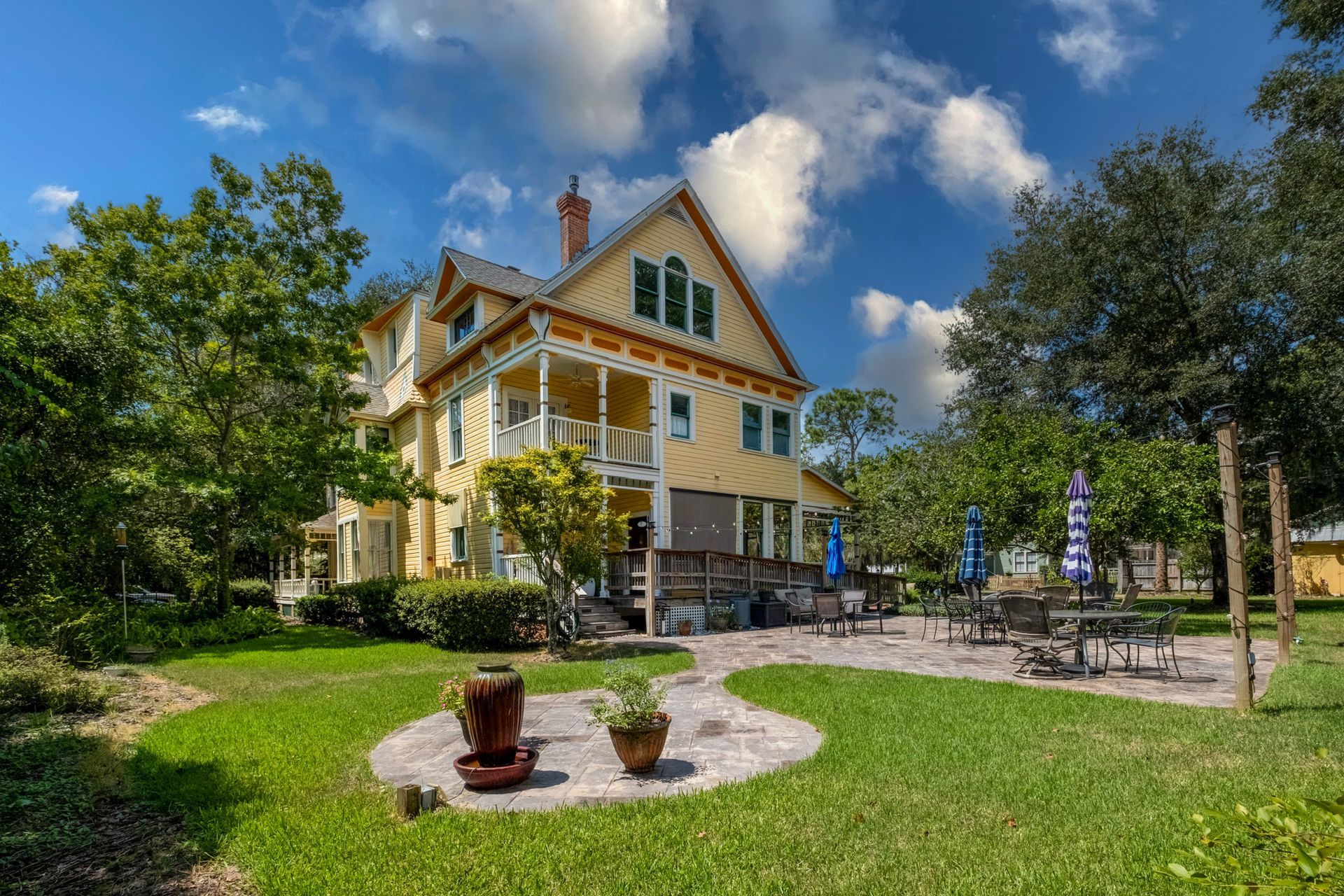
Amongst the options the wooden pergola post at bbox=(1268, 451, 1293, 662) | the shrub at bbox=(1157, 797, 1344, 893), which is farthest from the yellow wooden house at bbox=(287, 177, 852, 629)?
the shrub at bbox=(1157, 797, 1344, 893)

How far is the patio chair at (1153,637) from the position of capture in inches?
344

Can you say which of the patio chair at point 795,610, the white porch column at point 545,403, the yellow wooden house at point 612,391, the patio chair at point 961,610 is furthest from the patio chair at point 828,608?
the white porch column at point 545,403

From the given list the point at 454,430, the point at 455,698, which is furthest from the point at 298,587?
the point at 455,698

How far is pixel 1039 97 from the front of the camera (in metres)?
14.0

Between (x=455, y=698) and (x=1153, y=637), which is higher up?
(x=455, y=698)

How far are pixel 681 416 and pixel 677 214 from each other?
5758 mm

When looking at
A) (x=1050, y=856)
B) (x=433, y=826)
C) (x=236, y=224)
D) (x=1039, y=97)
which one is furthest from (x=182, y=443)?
(x=1039, y=97)

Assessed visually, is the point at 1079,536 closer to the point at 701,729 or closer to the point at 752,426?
the point at 701,729

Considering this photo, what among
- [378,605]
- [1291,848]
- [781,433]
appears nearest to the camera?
[1291,848]

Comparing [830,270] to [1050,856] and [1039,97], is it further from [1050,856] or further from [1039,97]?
[1050,856]

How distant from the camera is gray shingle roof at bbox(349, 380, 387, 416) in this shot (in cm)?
2202

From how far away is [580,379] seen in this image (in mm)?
18641

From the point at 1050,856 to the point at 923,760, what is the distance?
1678mm

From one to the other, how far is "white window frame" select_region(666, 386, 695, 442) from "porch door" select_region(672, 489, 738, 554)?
1401mm
